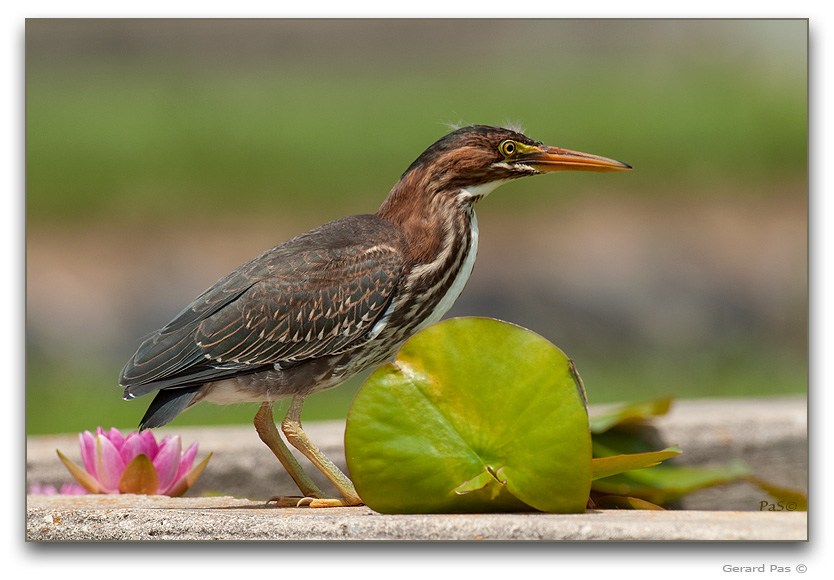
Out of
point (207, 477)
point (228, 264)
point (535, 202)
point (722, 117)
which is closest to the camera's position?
point (207, 477)

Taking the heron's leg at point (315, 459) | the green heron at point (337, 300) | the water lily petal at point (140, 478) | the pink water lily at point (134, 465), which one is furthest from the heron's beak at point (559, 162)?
the water lily petal at point (140, 478)

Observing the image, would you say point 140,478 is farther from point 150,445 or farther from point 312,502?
point 312,502

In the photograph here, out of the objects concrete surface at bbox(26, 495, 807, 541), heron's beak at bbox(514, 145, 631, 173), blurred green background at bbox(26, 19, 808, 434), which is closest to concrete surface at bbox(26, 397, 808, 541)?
concrete surface at bbox(26, 495, 807, 541)

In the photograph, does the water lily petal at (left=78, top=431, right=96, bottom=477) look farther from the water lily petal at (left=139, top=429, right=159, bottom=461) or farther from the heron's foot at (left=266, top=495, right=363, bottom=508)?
the heron's foot at (left=266, top=495, right=363, bottom=508)

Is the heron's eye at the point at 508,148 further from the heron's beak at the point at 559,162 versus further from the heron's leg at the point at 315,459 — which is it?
the heron's leg at the point at 315,459

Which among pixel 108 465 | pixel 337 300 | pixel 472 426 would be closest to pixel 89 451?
pixel 108 465

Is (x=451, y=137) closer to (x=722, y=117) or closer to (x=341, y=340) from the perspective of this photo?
(x=341, y=340)
